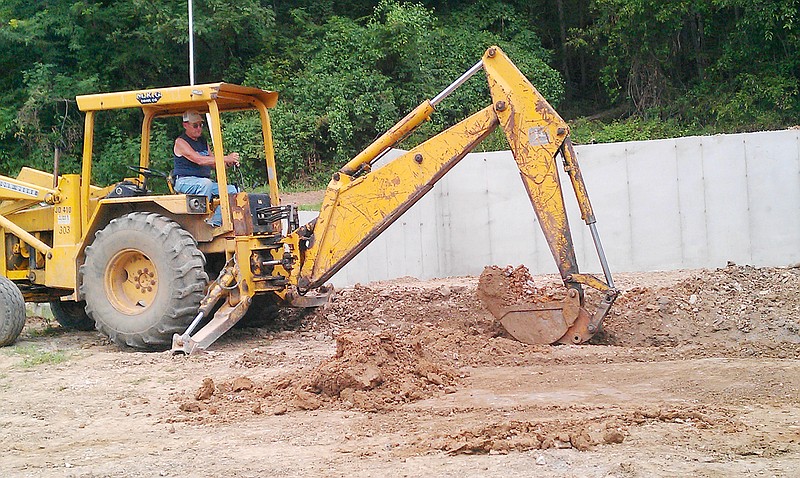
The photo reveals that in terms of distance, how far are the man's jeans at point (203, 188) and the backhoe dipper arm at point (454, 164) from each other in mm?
812

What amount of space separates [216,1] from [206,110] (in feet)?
41.5

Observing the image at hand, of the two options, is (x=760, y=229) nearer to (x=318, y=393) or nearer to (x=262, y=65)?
(x=318, y=393)

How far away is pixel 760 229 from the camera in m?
13.2

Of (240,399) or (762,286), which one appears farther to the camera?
(762,286)

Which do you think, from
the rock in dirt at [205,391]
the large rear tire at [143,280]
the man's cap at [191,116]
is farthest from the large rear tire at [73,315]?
the rock in dirt at [205,391]

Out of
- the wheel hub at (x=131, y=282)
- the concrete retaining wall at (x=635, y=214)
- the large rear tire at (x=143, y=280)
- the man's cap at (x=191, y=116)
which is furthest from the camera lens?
the concrete retaining wall at (x=635, y=214)

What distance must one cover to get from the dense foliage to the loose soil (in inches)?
414

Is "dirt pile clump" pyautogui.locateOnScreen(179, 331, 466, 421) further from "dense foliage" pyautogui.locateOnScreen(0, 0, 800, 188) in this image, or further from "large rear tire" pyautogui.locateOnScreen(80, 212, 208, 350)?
"dense foliage" pyautogui.locateOnScreen(0, 0, 800, 188)

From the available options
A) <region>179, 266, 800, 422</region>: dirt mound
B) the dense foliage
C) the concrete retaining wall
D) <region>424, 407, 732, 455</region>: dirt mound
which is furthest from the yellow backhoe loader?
the dense foliage

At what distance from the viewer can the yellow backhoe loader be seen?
25.0ft

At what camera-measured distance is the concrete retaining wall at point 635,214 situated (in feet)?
43.2

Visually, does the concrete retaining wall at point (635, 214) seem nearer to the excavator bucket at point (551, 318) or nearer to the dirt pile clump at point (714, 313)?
the dirt pile clump at point (714, 313)

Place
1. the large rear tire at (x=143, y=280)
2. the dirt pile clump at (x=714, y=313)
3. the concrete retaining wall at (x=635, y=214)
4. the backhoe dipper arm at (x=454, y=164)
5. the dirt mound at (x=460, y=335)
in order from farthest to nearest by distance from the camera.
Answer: the concrete retaining wall at (x=635, y=214) → the large rear tire at (x=143, y=280) → the dirt pile clump at (x=714, y=313) → the backhoe dipper arm at (x=454, y=164) → the dirt mound at (x=460, y=335)

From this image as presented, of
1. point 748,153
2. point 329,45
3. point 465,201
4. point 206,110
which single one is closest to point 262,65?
point 329,45
